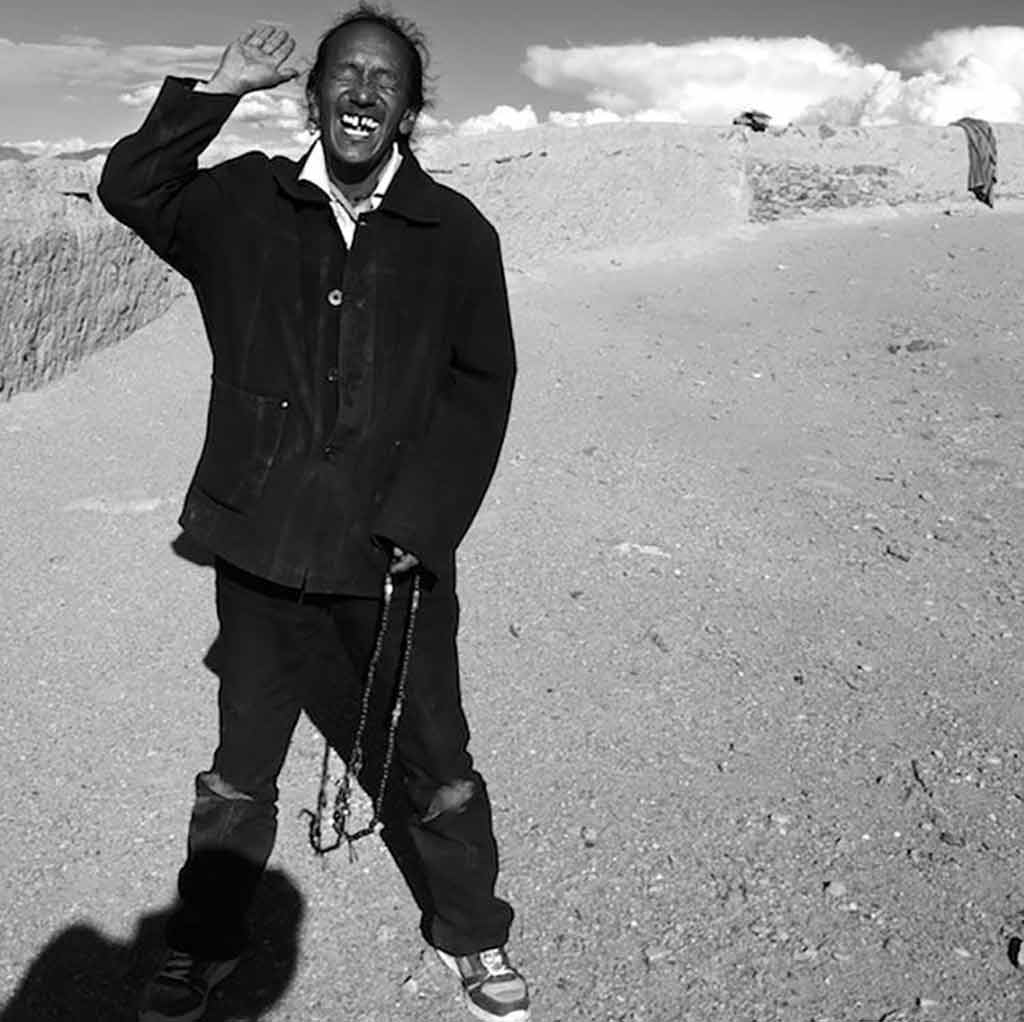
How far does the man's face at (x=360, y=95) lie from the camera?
83.0 inches

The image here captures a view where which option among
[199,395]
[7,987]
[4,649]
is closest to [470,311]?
[7,987]

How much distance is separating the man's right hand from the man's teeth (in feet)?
0.50

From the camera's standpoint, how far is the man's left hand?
2.24m

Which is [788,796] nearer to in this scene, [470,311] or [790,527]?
[470,311]

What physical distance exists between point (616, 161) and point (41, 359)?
18.3 ft

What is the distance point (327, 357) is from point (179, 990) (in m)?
1.31

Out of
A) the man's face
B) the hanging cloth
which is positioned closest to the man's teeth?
the man's face

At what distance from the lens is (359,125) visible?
2123 mm

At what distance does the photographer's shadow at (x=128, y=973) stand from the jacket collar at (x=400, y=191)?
5.33 ft

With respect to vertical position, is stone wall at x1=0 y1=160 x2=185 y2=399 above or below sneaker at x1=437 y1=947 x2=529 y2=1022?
above

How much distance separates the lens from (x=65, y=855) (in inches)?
118

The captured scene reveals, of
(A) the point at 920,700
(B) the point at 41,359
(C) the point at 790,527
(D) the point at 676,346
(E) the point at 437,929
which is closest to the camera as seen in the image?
(E) the point at 437,929

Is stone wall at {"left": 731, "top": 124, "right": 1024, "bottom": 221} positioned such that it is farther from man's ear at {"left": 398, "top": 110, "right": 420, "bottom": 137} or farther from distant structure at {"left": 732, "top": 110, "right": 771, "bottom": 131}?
man's ear at {"left": 398, "top": 110, "right": 420, "bottom": 137}

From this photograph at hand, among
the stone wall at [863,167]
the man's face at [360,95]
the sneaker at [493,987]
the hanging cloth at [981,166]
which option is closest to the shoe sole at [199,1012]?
the sneaker at [493,987]
